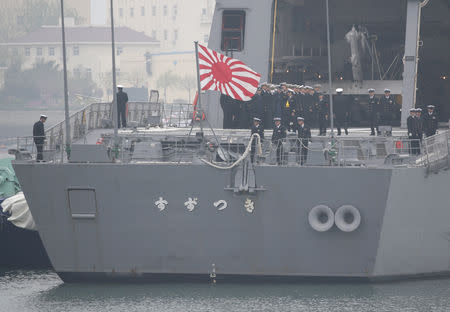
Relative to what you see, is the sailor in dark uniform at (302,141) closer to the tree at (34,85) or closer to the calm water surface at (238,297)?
the calm water surface at (238,297)

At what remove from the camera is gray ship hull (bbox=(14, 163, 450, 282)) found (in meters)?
23.0

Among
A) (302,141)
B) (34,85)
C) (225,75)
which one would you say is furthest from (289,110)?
(34,85)

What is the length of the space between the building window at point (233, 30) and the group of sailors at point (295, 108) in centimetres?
242

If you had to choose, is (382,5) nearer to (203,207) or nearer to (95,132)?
(95,132)

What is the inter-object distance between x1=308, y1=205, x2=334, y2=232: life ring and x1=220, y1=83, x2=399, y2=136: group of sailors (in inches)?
173

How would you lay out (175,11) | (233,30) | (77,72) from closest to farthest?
(233,30)
(77,72)
(175,11)

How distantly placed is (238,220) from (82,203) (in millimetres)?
3482

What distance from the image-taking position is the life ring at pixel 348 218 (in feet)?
74.9

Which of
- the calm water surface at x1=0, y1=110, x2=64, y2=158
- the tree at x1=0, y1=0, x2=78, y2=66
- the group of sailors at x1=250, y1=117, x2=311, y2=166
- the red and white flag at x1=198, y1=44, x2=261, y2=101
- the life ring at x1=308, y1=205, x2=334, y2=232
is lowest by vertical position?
the calm water surface at x1=0, y1=110, x2=64, y2=158

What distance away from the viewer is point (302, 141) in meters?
24.6

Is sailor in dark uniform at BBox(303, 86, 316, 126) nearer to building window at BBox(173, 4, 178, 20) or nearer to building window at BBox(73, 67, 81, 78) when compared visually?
building window at BBox(73, 67, 81, 78)

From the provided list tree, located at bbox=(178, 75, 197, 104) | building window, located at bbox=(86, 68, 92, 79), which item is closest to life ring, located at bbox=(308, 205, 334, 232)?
building window, located at bbox=(86, 68, 92, 79)

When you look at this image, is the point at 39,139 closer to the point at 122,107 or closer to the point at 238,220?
the point at 122,107

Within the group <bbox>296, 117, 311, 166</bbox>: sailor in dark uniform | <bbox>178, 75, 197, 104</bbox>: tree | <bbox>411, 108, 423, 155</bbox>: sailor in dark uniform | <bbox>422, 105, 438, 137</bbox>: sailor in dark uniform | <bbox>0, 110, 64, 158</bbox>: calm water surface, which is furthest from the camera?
<bbox>178, 75, 197, 104</bbox>: tree
